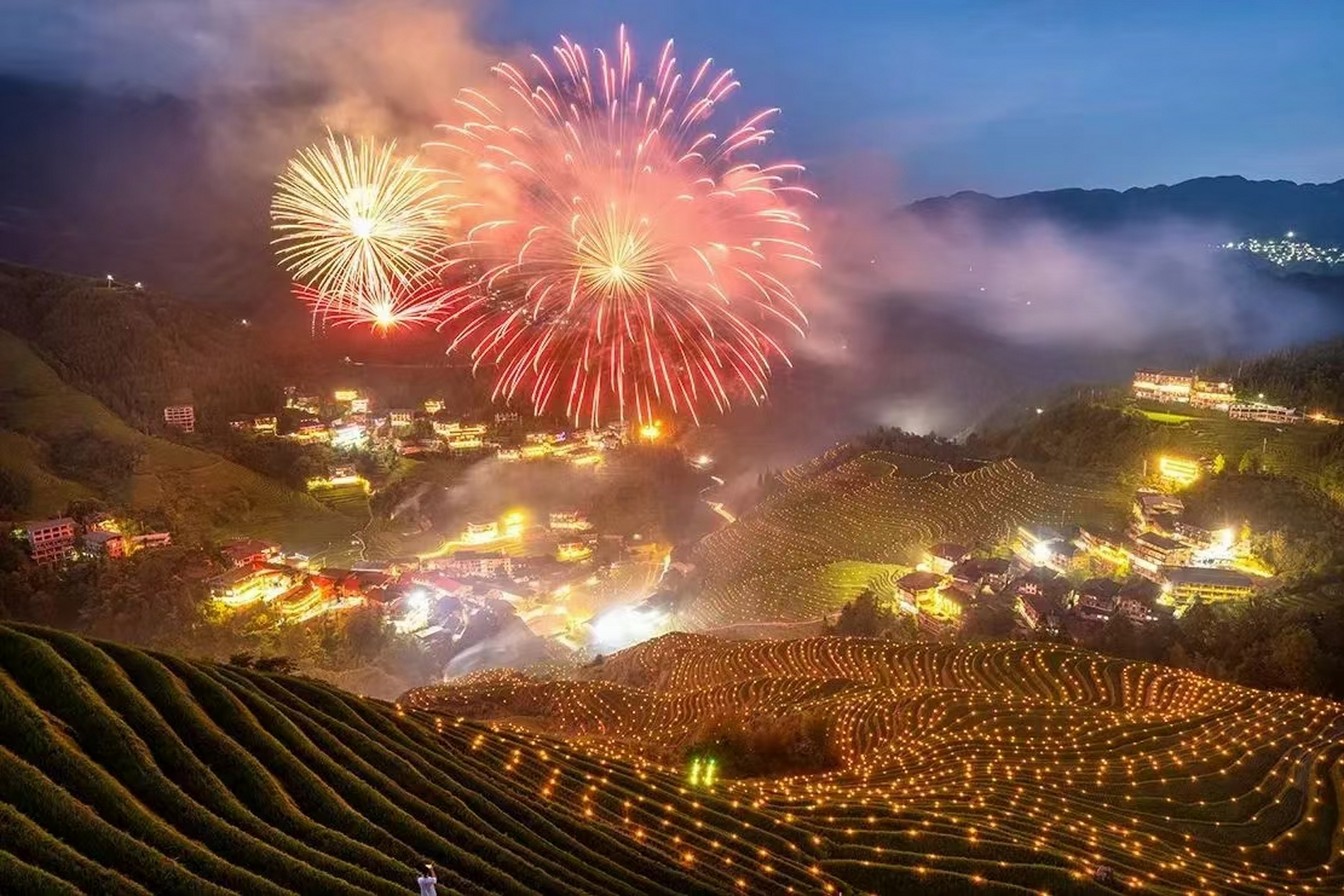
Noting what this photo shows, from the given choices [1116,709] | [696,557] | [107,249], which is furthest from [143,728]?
[107,249]

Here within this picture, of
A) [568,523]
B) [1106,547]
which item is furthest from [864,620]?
[568,523]

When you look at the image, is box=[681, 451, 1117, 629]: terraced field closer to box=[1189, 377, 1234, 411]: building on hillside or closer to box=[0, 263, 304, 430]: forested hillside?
box=[1189, 377, 1234, 411]: building on hillside

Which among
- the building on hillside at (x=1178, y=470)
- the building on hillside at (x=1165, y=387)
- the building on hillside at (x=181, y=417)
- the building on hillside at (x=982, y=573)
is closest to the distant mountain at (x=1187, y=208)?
the building on hillside at (x=1165, y=387)

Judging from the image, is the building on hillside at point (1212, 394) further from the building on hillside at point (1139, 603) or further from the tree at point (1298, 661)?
the tree at point (1298, 661)

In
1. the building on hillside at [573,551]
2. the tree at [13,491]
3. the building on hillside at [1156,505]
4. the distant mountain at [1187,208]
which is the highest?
the distant mountain at [1187,208]

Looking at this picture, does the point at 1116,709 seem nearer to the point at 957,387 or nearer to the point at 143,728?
the point at 143,728

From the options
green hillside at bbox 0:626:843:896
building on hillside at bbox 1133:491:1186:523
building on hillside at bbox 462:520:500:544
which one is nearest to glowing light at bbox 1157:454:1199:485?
building on hillside at bbox 1133:491:1186:523
